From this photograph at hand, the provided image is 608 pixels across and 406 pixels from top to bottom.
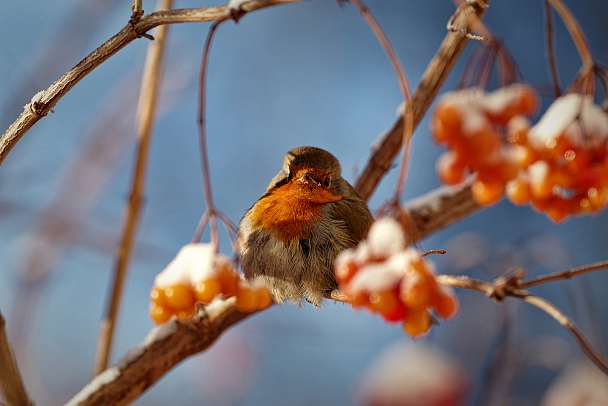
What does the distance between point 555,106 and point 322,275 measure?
1.00m

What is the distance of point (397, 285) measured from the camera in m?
0.99

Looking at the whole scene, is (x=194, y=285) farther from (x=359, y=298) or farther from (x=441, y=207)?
(x=441, y=207)

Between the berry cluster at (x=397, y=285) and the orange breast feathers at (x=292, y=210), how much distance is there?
3.12 ft

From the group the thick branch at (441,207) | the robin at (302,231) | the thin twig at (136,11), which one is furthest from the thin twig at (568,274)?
the thick branch at (441,207)

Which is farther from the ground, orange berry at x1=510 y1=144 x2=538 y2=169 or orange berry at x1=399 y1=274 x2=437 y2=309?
orange berry at x1=510 y1=144 x2=538 y2=169

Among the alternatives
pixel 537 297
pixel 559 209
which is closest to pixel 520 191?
pixel 559 209

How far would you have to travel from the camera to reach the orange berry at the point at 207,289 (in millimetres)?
1265

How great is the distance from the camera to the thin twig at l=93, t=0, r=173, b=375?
1.82 meters

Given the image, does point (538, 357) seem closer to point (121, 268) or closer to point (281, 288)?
point (281, 288)

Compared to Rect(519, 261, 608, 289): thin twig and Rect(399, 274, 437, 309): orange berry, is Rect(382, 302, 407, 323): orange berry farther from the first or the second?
→ Rect(519, 261, 608, 289): thin twig

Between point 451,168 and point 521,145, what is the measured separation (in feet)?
0.45

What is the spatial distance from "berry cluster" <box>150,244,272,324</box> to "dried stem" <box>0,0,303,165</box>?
0.37 meters

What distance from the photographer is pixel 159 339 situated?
1855 mm

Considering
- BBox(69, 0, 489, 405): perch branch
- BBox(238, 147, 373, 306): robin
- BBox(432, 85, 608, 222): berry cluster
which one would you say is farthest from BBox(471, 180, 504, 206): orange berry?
BBox(238, 147, 373, 306): robin
